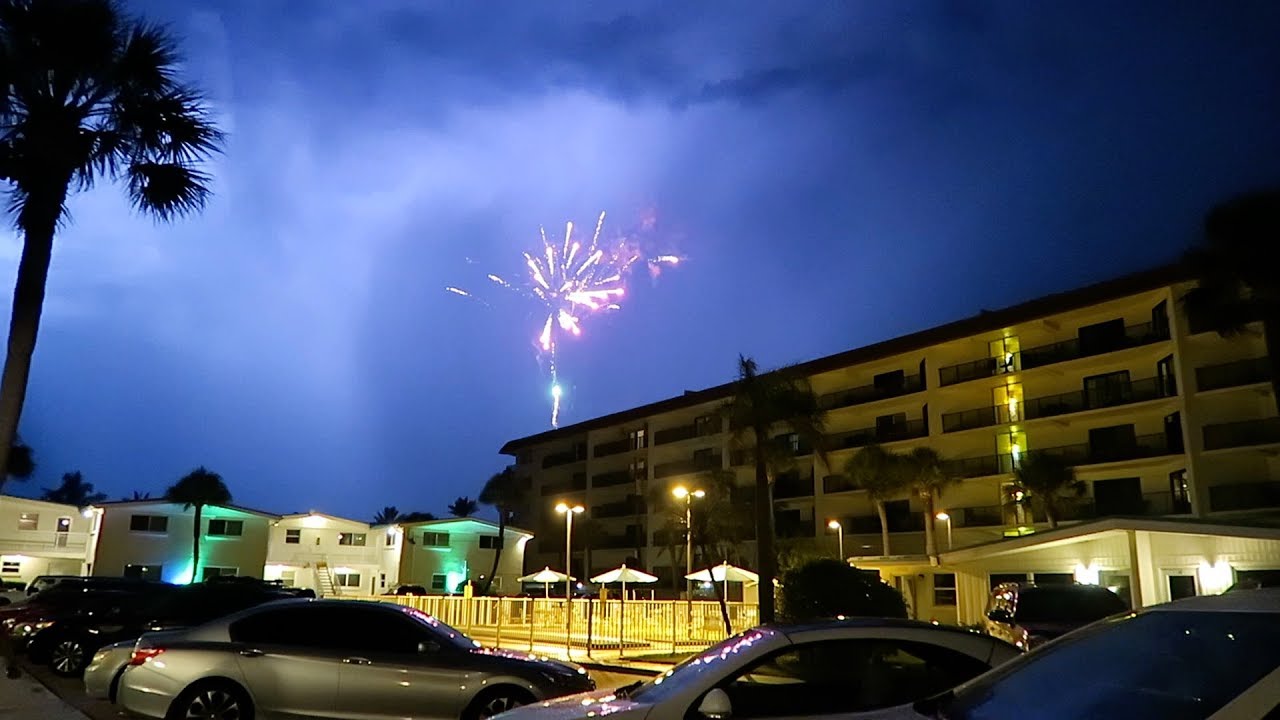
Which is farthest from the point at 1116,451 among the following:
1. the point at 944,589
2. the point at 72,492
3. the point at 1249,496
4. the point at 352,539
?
the point at 72,492

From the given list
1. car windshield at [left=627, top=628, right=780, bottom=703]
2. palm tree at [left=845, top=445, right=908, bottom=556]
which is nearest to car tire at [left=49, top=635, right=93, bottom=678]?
car windshield at [left=627, top=628, right=780, bottom=703]

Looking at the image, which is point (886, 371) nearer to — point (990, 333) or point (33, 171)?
point (990, 333)

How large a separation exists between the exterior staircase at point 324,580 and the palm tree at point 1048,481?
113 feet

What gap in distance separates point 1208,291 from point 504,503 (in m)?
57.8

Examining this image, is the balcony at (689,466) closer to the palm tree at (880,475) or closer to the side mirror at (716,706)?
the palm tree at (880,475)

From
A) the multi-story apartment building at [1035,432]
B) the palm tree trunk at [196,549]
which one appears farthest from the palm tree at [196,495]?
the multi-story apartment building at [1035,432]

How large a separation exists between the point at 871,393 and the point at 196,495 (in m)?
36.6

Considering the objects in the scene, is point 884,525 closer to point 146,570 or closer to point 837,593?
point 837,593

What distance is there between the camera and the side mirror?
5.09m

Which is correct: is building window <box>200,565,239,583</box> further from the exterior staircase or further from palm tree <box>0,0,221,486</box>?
palm tree <box>0,0,221,486</box>

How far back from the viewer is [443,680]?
32.3 ft

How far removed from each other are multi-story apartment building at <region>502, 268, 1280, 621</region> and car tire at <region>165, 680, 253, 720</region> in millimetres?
20341

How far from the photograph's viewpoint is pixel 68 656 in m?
16.6

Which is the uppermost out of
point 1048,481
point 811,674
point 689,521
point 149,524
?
point 1048,481
